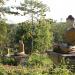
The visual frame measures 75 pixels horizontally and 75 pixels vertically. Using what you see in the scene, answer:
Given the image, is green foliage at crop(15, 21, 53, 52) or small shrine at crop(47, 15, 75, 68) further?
green foliage at crop(15, 21, 53, 52)

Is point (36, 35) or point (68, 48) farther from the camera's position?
point (36, 35)

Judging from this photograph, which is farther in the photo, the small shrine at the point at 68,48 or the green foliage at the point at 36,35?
the green foliage at the point at 36,35

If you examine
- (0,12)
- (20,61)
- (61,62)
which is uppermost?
(0,12)

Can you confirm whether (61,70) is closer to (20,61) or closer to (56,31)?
(20,61)

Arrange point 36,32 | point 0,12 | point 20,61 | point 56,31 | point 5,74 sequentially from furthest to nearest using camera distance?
point 56,31 → point 36,32 → point 20,61 → point 0,12 → point 5,74

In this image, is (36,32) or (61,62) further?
(36,32)

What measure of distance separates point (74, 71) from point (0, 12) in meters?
9.73

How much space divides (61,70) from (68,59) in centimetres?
57

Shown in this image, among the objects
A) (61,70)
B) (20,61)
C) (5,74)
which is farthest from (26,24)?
(61,70)

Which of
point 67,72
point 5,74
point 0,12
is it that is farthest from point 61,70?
point 0,12

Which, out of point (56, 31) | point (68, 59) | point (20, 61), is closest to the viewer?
point (68, 59)

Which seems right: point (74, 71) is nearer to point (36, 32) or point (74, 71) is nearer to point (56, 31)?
point (36, 32)

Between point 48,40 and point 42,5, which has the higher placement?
point 42,5

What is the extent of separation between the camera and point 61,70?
31.3 ft
